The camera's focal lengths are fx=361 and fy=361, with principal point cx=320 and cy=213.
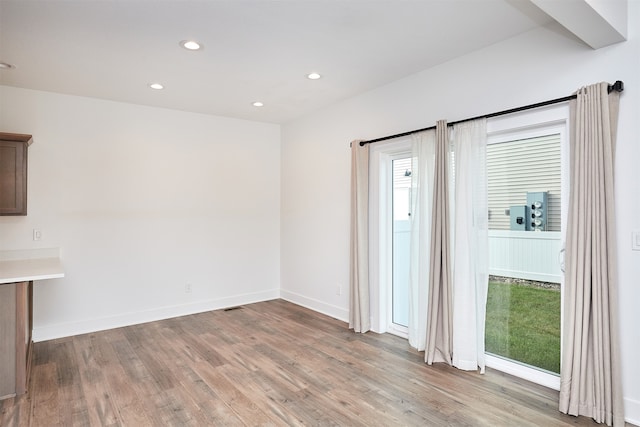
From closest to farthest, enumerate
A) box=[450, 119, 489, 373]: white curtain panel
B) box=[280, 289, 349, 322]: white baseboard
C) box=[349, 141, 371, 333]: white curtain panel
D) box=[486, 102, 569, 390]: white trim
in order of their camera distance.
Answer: box=[486, 102, 569, 390]: white trim, box=[450, 119, 489, 373]: white curtain panel, box=[349, 141, 371, 333]: white curtain panel, box=[280, 289, 349, 322]: white baseboard

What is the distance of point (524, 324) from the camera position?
307 cm

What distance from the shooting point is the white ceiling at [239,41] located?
2.49 m

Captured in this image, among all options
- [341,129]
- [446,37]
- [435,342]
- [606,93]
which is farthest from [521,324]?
[341,129]

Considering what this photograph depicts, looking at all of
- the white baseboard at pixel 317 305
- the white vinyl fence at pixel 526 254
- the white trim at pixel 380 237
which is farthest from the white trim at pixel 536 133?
the white baseboard at pixel 317 305

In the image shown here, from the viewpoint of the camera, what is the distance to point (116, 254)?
14.8 feet

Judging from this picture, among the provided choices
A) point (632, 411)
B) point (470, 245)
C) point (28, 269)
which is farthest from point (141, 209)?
point (632, 411)

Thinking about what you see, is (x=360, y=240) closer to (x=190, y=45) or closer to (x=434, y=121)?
(x=434, y=121)

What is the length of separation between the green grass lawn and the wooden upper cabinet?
467 cm

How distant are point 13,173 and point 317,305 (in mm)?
3778

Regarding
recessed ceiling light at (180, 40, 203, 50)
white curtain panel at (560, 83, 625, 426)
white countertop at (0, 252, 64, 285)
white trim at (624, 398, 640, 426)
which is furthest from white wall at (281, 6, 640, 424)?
white countertop at (0, 252, 64, 285)

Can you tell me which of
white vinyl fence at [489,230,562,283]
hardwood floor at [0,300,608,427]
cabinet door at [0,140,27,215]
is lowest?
hardwood floor at [0,300,608,427]

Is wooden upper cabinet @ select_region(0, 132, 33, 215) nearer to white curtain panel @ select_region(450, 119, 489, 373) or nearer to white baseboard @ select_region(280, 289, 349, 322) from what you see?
white baseboard @ select_region(280, 289, 349, 322)

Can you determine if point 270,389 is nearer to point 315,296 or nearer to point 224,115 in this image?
point 315,296

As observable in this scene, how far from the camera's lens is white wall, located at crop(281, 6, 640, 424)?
238 centimetres
